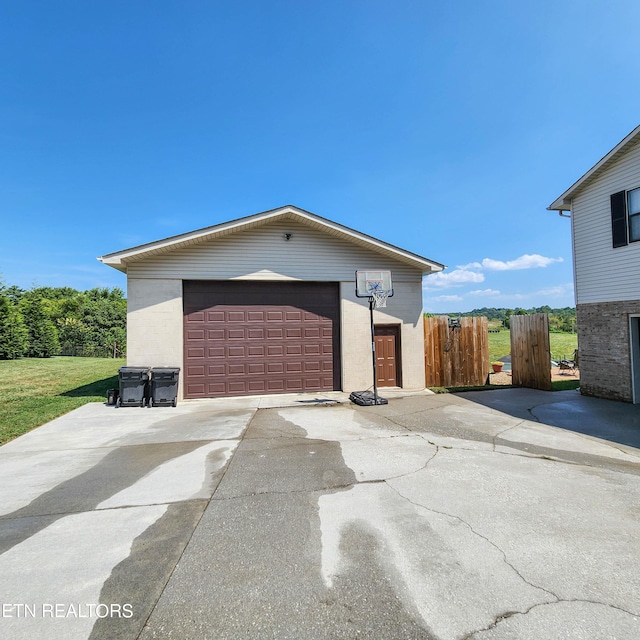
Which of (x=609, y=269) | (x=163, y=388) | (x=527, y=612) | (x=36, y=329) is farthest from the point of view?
(x=36, y=329)

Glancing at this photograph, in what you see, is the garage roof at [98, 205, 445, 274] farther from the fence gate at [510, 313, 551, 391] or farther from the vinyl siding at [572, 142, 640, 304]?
the vinyl siding at [572, 142, 640, 304]

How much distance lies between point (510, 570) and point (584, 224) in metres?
10.2

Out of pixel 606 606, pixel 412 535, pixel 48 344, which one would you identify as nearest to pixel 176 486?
pixel 412 535

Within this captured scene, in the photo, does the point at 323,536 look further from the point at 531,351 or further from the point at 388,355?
the point at 531,351

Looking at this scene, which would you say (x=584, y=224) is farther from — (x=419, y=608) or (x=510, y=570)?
(x=419, y=608)

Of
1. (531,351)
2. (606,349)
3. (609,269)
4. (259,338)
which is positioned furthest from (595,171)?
(259,338)

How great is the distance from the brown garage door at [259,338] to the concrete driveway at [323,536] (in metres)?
3.86

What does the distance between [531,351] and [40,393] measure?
590 inches

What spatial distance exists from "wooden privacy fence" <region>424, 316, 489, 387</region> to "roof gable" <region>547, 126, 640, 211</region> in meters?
3.96

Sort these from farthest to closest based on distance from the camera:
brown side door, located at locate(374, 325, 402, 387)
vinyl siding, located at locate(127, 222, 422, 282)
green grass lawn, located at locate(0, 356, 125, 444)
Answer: brown side door, located at locate(374, 325, 402, 387) → vinyl siding, located at locate(127, 222, 422, 282) → green grass lawn, located at locate(0, 356, 125, 444)

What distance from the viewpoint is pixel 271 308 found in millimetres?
9797

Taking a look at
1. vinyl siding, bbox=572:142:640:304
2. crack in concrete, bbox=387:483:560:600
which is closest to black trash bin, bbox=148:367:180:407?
crack in concrete, bbox=387:483:560:600

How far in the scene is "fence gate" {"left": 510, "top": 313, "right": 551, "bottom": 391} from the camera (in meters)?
9.77

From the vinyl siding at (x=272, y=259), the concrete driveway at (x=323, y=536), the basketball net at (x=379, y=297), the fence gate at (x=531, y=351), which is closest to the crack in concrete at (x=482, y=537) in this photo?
the concrete driveway at (x=323, y=536)
